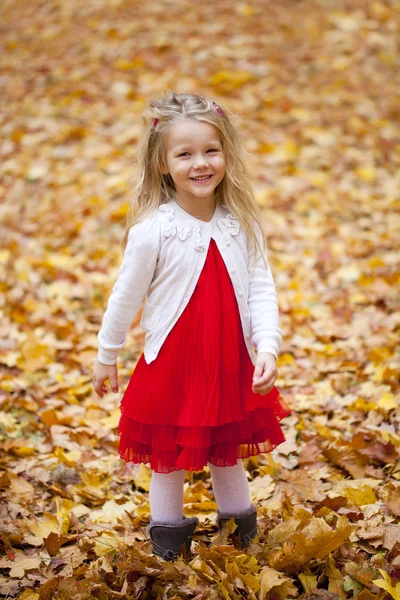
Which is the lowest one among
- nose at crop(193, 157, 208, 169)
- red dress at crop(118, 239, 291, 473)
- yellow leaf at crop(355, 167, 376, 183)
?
red dress at crop(118, 239, 291, 473)

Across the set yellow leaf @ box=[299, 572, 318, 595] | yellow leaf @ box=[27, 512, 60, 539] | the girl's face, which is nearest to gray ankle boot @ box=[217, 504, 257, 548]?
yellow leaf @ box=[299, 572, 318, 595]

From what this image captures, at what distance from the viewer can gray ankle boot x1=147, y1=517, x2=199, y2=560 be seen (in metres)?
2.20

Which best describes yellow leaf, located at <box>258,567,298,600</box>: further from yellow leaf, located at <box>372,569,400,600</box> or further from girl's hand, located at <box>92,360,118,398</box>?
girl's hand, located at <box>92,360,118,398</box>

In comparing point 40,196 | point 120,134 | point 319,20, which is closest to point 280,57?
point 319,20

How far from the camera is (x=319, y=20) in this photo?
791 centimetres

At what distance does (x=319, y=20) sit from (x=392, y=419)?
6.34 m

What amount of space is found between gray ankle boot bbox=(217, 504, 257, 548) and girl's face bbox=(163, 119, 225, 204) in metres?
1.11

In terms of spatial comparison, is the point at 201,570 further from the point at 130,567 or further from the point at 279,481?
the point at 279,481

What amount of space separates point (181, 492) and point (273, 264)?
4.99 feet

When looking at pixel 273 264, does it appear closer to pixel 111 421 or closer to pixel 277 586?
pixel 111 421

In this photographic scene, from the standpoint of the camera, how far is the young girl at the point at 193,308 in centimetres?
201

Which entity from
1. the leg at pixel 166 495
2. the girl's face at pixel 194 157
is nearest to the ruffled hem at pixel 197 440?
the leg at pixel 166 495

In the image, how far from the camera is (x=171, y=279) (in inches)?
80.3

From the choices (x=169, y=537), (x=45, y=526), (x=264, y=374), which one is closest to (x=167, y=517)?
(x=169, y=537)
